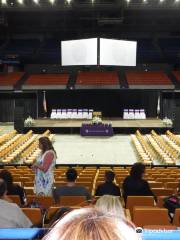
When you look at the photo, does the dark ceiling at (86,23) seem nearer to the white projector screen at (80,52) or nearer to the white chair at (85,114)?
the white projector screen at (80,52)

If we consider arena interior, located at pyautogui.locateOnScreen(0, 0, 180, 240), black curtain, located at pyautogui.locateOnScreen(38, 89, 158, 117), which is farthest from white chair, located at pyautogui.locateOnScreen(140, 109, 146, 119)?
black curtain, located at pyautogui.locateOnScreen(38, 89, 158, 117)

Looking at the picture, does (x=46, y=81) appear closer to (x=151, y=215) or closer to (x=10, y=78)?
(x=10, y=78)

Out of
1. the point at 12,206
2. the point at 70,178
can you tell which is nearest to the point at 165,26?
the point at 70,178

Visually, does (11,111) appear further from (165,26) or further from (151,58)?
(165,26)

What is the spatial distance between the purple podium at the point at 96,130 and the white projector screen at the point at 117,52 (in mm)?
5914

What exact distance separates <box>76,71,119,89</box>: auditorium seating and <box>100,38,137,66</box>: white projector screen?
1.79 meters

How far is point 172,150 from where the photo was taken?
1673cm

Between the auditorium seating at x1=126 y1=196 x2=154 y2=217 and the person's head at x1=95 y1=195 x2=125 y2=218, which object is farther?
the auditorium seating at x1=126 y1=196 x2=154 y2=217

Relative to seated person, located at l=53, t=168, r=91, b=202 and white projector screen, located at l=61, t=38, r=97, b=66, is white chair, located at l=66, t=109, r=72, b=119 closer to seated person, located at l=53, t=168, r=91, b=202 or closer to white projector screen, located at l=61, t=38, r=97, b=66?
white projector screen, located at l=61, t=38, r=97, b=66

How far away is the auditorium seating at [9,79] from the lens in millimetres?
28016

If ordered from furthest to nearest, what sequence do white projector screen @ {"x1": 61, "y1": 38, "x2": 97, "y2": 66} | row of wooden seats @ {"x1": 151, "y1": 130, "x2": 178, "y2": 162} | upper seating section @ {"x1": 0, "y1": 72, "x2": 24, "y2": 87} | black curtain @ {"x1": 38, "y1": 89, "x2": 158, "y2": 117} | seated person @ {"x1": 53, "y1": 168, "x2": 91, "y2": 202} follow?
upper seating section @ {"x1": 0, "y1": 72, "x2": 24, "y2": 87}, black curtain @ {"x1": 38, "y1": 89, "x2": 158, "y2": 117}, white projector screen @ {"x1": 61, "y1": 38, "x2": 97, "y2": 66}, row of wooden seats @ {"x1": 151, "y1": 130, "x2": 178, "y2": 162}, seated person @ {"x1": 53, "y1": 168, "x2": 91, "y2": 202}

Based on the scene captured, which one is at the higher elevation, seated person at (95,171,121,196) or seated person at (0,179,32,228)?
seated person at (0,179,32,228)

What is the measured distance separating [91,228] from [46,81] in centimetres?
2813

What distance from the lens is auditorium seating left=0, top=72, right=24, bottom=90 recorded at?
28.0 m
